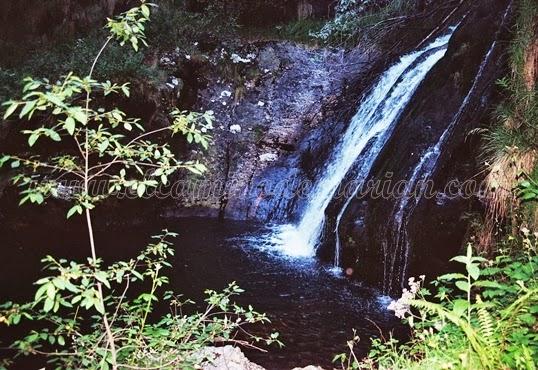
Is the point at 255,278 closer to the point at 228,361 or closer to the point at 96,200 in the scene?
the point at 228,361

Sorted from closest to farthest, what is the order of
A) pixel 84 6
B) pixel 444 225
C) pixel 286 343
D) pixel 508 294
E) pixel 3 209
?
1. pixel 508 294
2. pixel 286 343
3. pixel 444 225
4. pixel 3 209
5. pixel 84 6

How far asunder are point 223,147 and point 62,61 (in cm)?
358

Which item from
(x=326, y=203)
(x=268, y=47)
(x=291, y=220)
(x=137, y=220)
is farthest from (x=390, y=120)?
(x=137, y=220)

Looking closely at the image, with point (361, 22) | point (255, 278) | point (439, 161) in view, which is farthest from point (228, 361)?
point (361, 22)

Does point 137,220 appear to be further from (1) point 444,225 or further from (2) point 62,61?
(1) point 444,225

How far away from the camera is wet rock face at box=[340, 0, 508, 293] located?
4.72 m

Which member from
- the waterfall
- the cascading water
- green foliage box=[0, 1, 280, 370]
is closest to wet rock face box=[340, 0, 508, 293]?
the cascading water

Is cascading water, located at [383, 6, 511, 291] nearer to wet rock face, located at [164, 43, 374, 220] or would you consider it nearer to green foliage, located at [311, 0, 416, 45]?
wet rock face, located at [164, 43, 374, 220]

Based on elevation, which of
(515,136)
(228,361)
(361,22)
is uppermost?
(361,22)

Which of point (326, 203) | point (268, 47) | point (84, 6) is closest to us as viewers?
point (326, 203)

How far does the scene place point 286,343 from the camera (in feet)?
13.4

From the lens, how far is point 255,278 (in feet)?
18.4

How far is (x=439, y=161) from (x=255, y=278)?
2.88 metres

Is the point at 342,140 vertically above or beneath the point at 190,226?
above
